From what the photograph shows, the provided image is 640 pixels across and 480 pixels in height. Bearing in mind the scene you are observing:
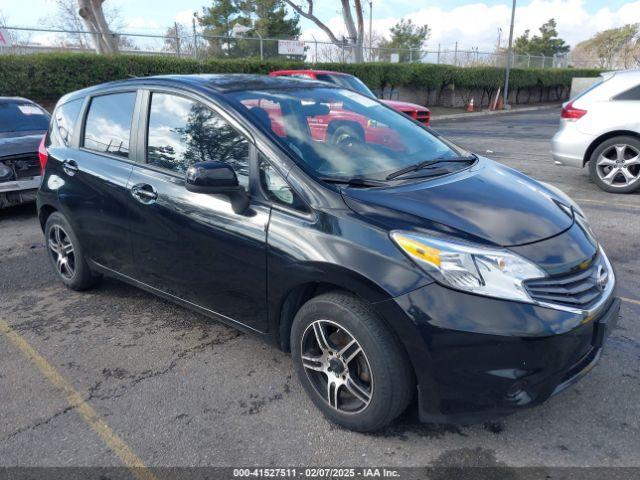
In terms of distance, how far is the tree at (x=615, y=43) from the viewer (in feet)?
203

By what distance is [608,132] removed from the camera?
7.36m

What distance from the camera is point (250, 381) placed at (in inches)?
125

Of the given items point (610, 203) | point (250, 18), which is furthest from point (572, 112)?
point (250, 18)

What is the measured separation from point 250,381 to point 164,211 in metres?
1.14

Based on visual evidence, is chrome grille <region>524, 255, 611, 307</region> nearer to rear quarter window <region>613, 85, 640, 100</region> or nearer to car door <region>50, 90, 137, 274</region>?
car door <region>50, 90, 137, 274</region>

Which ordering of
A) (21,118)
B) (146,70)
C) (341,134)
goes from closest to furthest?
(341,134)
(21,118)
(146,70)

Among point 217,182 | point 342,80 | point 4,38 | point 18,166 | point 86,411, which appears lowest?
point 86,411

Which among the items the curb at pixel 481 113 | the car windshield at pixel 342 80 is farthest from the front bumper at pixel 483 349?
the curb at pixel 481 113

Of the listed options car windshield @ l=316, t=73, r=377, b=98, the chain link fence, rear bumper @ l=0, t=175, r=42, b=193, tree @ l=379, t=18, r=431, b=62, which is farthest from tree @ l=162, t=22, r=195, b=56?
tree @ l=379, t=18, r=431, b=62

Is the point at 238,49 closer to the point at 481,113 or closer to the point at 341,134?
the point at 481,113

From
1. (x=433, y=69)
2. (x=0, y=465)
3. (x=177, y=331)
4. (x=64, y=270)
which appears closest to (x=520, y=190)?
(x=177, y=331)

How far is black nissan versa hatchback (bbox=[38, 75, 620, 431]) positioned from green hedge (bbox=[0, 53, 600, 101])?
→ 13258mm

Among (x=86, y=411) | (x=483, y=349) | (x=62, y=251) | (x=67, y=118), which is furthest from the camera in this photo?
(x=62, y=251)

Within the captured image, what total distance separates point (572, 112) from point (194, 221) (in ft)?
21.4
